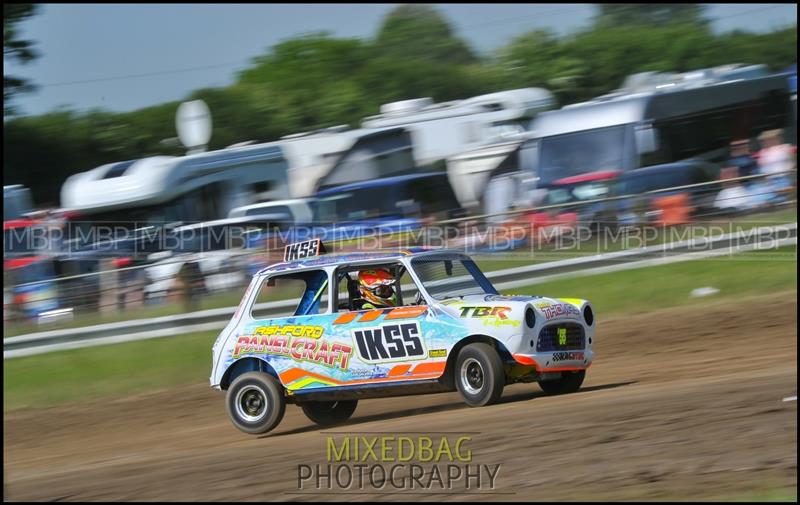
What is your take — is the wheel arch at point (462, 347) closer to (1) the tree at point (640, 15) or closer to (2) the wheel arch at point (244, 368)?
(2) the wheel arch at point (244, 368)

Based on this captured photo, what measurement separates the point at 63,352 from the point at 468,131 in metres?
10.1

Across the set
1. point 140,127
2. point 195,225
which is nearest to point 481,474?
point 195,225

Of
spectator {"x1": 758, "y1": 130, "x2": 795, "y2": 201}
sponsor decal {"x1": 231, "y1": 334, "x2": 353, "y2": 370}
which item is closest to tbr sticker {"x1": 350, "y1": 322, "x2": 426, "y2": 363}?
sponsor decal {"x1": 231, "y1": 334, "x2": 353, "y2": 370}

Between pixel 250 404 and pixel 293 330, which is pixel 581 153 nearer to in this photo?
pixel 293 330

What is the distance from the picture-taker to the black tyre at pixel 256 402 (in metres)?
9.72

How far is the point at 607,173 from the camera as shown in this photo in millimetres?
19609

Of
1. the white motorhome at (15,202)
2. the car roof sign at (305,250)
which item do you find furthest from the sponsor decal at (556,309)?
the white motorhome at (15,202)

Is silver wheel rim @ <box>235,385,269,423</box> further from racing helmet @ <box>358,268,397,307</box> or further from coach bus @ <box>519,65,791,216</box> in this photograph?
coach bus @ <box>519,65,791,216</box>

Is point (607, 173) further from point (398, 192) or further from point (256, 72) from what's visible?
point (256, 72)

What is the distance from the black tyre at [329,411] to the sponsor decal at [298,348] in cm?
80

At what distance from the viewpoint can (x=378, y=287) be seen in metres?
9.80

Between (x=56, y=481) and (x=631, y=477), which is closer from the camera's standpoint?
(x=631, y=477)

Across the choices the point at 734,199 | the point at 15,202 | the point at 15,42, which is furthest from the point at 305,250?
the point at 15,42
